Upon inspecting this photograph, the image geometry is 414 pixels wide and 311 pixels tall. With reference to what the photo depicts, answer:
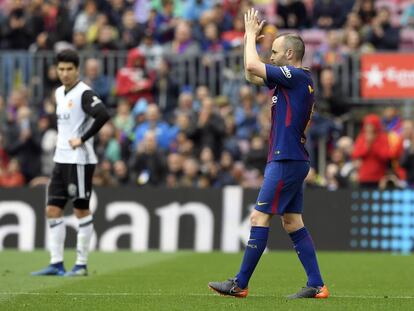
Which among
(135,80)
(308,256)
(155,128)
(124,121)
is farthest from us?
(135,80)

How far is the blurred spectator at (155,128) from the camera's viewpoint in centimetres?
2131

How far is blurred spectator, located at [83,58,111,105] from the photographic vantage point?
22.4 m

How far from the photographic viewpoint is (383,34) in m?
22.9

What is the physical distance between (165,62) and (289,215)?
42.3 ft

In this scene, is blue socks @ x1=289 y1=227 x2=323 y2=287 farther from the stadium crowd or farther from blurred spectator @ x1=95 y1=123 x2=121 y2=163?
blurred spectator @ x1=95 y1=123 x2=121 y2=163

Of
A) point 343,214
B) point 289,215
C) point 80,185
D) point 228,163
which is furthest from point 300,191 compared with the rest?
point 228,163

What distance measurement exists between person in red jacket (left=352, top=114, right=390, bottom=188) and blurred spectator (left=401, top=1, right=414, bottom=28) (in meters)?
4.85

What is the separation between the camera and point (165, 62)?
22.6 m

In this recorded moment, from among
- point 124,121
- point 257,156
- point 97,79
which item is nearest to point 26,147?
point 124,121

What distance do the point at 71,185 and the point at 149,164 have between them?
25.5ft

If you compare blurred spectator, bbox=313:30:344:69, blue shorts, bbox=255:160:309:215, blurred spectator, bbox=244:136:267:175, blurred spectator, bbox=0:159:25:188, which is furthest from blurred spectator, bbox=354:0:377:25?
blue shorts, bbox=255:160:309:215

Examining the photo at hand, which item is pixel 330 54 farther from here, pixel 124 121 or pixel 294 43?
pixel 294 43

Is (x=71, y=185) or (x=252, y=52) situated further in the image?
(x=71, y=185)

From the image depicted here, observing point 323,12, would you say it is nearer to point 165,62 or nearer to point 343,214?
point 165,62
